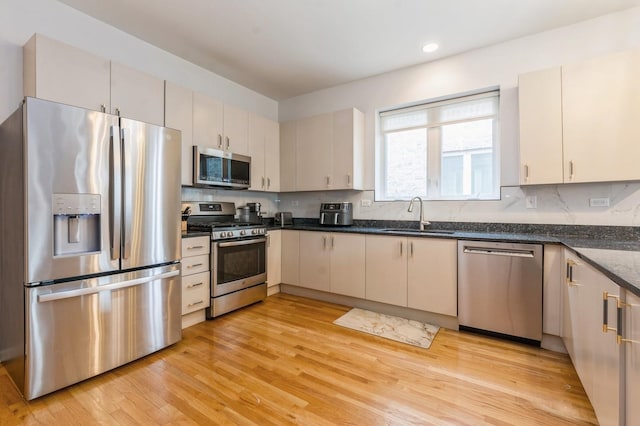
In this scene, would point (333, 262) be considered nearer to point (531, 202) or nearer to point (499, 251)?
point (499, 251)

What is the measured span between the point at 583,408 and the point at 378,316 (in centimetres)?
162

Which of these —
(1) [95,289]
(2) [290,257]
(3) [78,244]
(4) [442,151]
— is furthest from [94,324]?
(4) [442,151]

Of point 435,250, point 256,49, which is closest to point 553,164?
point 435,250

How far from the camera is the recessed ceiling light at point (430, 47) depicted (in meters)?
2.89

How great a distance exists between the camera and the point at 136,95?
2.55 meters

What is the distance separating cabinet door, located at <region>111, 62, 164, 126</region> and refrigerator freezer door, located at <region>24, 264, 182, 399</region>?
1371 mm

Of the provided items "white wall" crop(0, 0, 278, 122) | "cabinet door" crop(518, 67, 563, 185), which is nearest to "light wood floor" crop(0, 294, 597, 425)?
"cabinet door" crop(518, 67, 563, 185)

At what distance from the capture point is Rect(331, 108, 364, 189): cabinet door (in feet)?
11.6

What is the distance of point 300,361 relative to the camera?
2127mm

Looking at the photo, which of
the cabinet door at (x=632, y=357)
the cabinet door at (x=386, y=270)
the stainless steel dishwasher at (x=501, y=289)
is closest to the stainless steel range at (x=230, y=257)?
the cabinet door at (x=386, y=270)

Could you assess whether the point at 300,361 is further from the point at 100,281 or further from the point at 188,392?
the point at 100,281

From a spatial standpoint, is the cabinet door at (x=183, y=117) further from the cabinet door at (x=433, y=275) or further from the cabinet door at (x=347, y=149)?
the cabinet door at (x=433, y=275)

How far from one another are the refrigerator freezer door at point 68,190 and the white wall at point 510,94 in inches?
104

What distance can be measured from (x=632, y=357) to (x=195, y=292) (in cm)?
282
